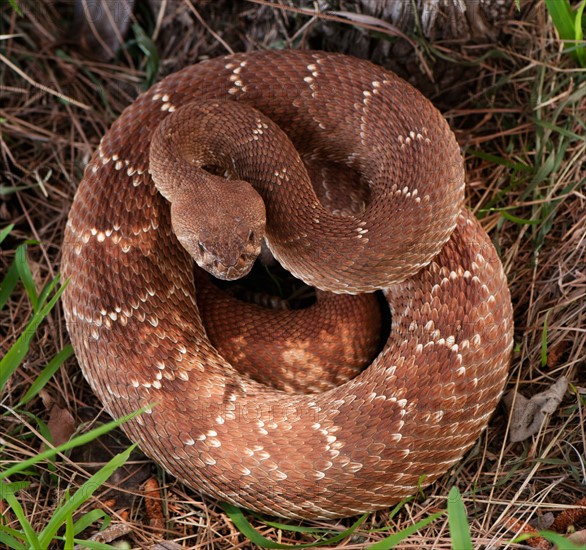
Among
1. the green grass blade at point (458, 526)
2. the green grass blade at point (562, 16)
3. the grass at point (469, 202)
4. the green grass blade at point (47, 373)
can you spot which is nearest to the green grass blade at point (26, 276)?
the grass at point (469, 202)

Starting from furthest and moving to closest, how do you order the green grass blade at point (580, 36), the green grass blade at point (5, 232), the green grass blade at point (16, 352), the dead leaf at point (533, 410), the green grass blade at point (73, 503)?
the green grass blade at point (580, 36)
the green grass blade at point (5, 232)
the dead leaf at point (533, 410)
the green grass blade at point (16, 352)
the green grass blade at point (73, 503)

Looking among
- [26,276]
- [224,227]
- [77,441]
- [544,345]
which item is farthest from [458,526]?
[26,276]

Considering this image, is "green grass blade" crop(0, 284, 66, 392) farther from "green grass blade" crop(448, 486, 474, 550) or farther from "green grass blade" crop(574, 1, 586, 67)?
"green grass blade" crop(574, 1, 586, 67)

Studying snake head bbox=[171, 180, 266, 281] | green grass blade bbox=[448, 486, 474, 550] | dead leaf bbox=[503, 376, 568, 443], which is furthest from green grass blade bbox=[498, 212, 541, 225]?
green grass blade bbox=[448, 486, 474, 550]

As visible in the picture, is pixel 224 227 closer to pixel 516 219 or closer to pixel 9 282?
pixel 9 282

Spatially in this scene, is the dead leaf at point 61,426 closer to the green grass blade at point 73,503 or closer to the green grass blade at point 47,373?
the green grass blade at point 47,373

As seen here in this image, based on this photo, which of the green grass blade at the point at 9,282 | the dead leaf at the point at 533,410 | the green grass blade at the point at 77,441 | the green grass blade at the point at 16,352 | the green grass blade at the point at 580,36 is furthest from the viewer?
the green grass blade at the point at 9,282
